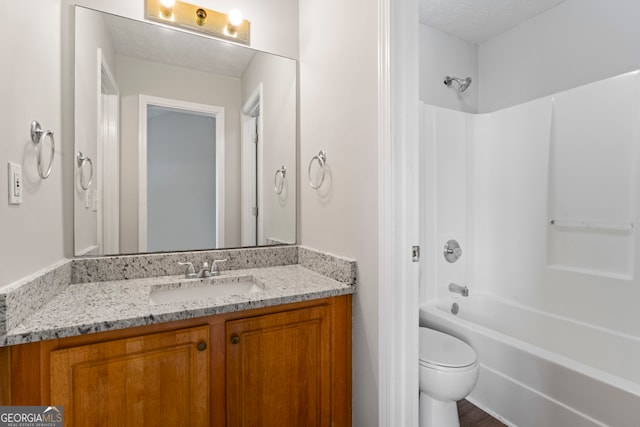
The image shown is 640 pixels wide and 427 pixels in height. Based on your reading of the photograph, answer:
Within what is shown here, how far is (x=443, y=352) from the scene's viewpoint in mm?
1541

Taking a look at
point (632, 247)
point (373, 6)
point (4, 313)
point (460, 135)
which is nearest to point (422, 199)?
point (460, 135)

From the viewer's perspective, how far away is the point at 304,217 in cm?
175

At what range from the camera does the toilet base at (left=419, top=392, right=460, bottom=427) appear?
1.47 meters

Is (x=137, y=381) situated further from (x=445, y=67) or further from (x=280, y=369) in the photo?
(x=445, y=67)

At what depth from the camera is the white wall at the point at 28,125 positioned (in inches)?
34.1

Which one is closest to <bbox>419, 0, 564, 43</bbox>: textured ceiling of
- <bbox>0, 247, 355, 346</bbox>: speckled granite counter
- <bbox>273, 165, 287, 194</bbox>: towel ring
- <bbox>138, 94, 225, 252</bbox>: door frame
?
<bbox>273, 165, 287, 194</bbox>: towel ring

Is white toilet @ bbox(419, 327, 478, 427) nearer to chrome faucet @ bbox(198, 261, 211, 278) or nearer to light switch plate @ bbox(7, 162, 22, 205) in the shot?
chrome faucet @ bbox(198, 261, 211, 278)

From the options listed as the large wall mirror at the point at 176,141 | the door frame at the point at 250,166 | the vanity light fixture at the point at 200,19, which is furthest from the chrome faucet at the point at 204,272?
the vanity light fixture at the point at 200,19

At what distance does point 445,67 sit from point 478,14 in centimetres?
38

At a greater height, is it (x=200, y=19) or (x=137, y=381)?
(x=200, y=19)

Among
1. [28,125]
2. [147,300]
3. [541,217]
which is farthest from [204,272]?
[541,217]

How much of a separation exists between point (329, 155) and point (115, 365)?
115 centimetres

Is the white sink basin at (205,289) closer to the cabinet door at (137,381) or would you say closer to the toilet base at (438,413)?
the cabinet door at (137,381)

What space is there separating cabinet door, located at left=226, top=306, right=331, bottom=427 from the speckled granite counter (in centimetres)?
8
